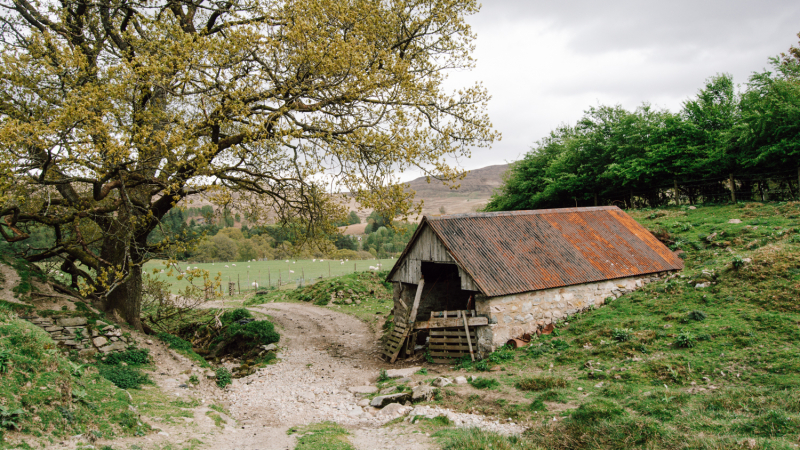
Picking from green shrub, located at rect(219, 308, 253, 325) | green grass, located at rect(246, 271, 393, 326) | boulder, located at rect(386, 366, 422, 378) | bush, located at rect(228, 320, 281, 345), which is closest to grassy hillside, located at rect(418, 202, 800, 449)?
boulder, located at rect(386, 366, 422, 378)

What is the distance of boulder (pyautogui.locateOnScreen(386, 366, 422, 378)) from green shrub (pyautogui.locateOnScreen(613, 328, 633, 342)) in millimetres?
5780

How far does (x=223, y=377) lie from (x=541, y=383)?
8.92 metres

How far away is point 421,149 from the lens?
12.4 metres

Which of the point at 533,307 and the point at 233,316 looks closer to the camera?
the point at 533,307

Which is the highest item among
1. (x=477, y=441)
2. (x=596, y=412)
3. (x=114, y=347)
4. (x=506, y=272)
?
(x=506, y=272)

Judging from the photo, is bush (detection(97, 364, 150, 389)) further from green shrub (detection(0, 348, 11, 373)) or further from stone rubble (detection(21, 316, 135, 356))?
green shrub (detection(0, 348, 11, 373))

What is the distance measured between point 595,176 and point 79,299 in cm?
3123

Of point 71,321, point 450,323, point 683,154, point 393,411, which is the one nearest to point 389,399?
point 393,411

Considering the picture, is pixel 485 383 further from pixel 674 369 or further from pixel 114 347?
pixel 114 347

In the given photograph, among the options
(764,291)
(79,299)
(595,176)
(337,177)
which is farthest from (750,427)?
(595,176)

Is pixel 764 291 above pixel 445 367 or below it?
above

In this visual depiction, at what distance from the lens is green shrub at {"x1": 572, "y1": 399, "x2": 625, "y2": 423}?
7.80 meters

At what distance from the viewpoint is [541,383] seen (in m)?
10.1

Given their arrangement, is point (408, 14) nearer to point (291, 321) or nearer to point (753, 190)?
point (291, 321)
